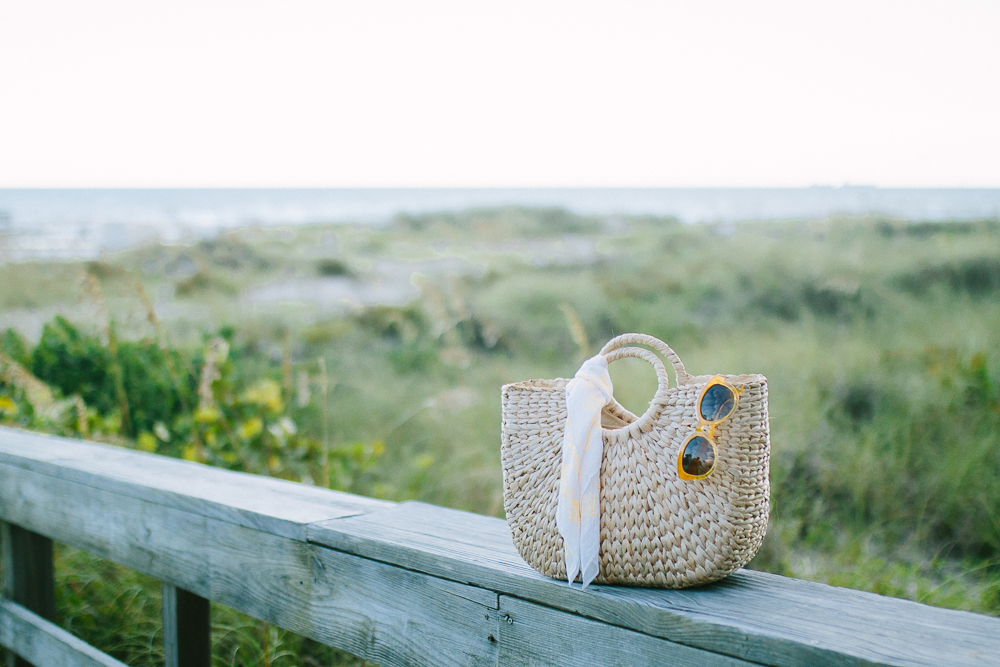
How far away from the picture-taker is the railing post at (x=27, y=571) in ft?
5.70

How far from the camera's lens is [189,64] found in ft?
35.3

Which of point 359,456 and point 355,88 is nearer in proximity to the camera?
point 359,456

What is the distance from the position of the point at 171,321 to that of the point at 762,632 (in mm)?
7814

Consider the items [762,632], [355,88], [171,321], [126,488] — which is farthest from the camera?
[355,88]

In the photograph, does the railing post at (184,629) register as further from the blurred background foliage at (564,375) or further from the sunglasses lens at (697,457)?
the sunglasses lens at (697,457)

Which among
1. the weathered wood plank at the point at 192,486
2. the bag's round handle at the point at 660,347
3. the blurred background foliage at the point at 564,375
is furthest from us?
the blurred background foliage at the point at 564,375

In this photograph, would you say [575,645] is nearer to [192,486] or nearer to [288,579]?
[288,579]

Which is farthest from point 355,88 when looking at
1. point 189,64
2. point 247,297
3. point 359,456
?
point 359,456

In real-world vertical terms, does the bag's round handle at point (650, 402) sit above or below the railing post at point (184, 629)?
above

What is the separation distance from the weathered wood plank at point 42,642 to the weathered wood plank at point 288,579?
0.65 feet

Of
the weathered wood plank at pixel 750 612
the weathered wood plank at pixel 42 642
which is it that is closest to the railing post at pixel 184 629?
the weathered wood plank at pixel 42 642

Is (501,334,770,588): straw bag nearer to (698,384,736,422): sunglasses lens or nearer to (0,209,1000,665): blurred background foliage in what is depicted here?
(698,384,736,422): sunglasses lens

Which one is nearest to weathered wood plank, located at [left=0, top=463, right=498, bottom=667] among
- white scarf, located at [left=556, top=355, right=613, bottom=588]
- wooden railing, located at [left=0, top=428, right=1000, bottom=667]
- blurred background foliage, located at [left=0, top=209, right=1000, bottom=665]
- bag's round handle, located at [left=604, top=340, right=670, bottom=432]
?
wooden railing, located at [left=0, top=428, right=1000, bottom=667]

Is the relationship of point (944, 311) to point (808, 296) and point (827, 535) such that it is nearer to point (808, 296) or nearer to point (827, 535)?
point (808, 296)
